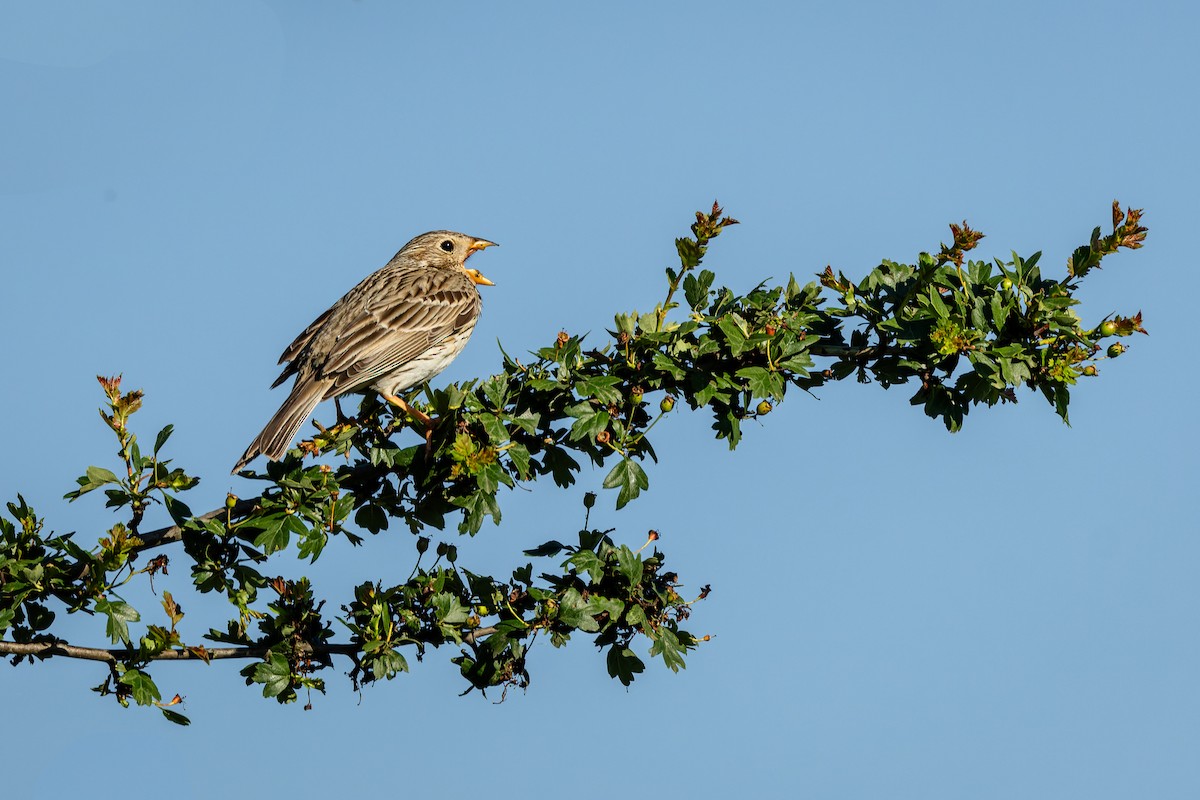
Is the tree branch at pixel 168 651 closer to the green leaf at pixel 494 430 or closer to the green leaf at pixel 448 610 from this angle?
the green leaf at pixel 448 610

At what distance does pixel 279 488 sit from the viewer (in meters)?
5.79

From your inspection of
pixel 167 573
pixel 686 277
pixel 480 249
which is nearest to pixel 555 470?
pixel 686 277

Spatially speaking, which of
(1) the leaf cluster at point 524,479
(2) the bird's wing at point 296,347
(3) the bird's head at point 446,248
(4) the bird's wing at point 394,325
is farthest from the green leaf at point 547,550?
(3) the bird's head at point 446,248

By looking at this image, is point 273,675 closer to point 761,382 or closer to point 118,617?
point 118,617

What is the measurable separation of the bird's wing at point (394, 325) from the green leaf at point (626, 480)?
10.9 ft

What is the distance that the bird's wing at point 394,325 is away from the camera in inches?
339

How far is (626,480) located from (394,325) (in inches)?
164

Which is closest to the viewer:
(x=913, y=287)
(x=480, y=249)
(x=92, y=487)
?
(x=92, y=487)

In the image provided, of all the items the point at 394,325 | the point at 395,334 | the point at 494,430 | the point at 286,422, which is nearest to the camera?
the point at 494,430

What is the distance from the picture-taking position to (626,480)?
559 centimetres

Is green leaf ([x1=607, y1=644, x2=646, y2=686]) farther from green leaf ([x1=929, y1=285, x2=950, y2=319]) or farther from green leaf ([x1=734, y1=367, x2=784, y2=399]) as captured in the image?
green leaf ([x1=929, y1=285, x2=950, y2=319])

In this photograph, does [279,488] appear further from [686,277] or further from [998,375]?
[998,375]

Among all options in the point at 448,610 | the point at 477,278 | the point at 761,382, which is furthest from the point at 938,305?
the point at 477,278

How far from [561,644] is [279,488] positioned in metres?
1.53
